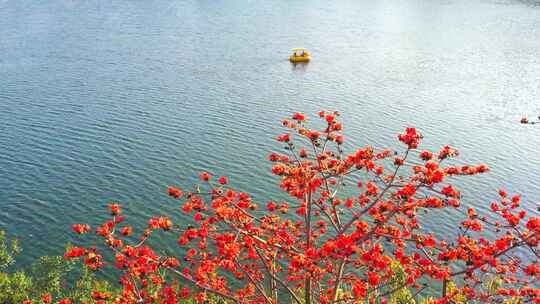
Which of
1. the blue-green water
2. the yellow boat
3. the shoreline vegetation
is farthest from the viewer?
the yellow boat

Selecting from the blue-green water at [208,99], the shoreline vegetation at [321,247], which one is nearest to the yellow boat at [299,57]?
the blue-green water at [208,99]

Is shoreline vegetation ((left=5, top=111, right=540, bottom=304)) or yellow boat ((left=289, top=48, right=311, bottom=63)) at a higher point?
yellow boat ((left=289, top=48, right=311, bottom=63))

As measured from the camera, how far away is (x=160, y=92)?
2146 inches

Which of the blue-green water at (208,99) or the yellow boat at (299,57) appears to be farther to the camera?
the yellow boat at (299,57)

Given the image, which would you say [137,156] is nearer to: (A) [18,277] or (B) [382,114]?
(A) [18,277]

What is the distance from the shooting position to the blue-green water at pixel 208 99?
1348 inches

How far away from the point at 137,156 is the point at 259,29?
64.1m

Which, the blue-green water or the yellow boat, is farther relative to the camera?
the yellow boat

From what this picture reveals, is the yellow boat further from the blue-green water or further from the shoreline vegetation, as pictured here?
the shoreline vegetation

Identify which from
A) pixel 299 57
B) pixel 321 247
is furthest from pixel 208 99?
pixel 321 247

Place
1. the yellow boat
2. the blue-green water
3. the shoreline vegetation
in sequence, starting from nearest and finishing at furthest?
1. the shoreline vegetation
2. the blue-green water
3. the yellow boat

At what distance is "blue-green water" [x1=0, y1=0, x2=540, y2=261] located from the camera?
3425 centimetres

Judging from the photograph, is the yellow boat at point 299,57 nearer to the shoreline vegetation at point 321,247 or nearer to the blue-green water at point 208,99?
the blue-green water at point 208,99

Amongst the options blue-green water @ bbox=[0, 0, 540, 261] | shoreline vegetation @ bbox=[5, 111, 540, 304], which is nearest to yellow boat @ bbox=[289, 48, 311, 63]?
blue-green water @ bbox=[0, 0, 540, 261]
